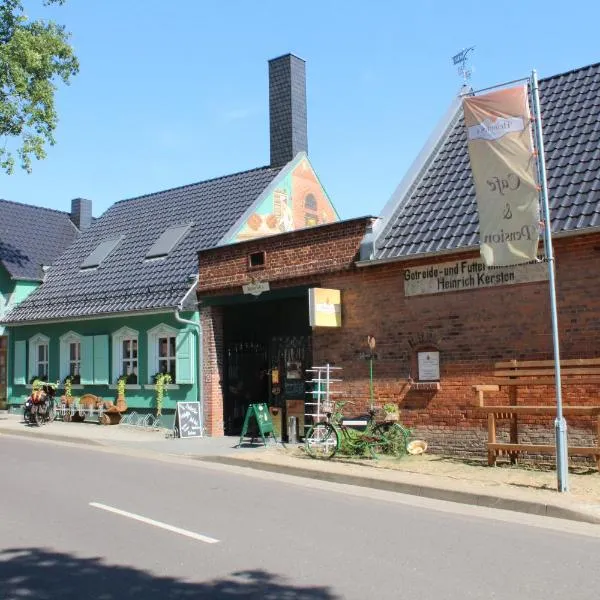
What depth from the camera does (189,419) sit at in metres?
17.0

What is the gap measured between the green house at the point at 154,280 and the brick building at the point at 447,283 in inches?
123

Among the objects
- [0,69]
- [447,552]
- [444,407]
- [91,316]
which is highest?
→ [0,69]

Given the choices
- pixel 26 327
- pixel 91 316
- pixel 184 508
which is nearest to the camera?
pixel 184 508

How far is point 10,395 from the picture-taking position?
931 inches

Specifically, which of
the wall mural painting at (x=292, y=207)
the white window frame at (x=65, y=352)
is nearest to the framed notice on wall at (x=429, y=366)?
the wall mural painting at (x=292, y=207)

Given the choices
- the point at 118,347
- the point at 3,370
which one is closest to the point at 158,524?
the point at 118,347

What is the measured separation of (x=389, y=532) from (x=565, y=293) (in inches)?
229

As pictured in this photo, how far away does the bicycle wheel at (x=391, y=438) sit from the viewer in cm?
1248

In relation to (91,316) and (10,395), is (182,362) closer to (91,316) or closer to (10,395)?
(91,316)

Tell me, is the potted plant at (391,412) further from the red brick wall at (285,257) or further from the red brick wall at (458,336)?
the red brick wall at (285,257)

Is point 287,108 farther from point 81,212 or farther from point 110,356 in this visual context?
point 81,212

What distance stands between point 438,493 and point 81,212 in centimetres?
2460

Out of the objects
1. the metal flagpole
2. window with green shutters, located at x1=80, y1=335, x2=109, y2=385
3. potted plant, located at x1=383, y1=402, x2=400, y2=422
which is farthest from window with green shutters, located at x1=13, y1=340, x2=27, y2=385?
the metal flagpole

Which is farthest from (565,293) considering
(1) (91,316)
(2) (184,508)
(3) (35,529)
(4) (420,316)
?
(1) (91,316)
